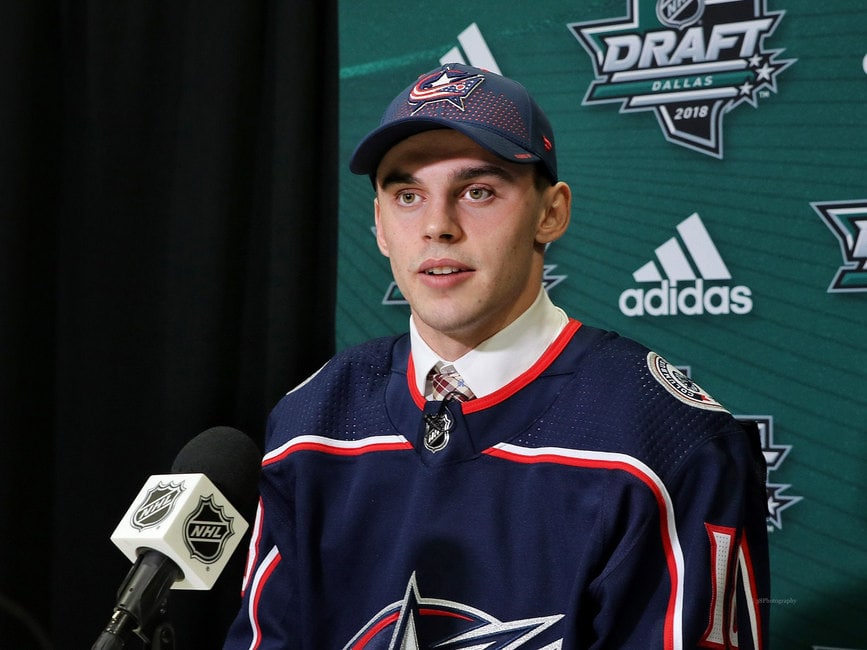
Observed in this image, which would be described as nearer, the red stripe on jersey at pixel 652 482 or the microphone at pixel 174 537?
the microphone at pixel 174 537

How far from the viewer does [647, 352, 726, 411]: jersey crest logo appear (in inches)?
39.5

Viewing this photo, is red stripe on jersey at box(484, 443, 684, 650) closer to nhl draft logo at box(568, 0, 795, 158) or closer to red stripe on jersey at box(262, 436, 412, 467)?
red stripe on jersey at box(262, 436, 412, 467)

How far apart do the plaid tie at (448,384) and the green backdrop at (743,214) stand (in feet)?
1.81

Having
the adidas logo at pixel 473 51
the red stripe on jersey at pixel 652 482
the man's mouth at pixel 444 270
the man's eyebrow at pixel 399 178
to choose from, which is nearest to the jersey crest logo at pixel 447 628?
the red stripe on jersey at pixel 652 482

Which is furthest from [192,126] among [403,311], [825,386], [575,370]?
[825,386]

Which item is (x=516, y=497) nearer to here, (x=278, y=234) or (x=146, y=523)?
(x=146, y=523)

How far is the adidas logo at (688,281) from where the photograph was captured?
1.49m

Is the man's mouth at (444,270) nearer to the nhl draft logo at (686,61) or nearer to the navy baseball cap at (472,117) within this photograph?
the navy baseball cap at (472,117)

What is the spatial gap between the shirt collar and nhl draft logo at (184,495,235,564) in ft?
0.98

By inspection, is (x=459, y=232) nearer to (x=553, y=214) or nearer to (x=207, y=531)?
(x=553, y=214)

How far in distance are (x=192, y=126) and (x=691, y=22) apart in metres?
0.94

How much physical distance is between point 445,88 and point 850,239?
72 cm

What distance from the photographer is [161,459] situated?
1.84m

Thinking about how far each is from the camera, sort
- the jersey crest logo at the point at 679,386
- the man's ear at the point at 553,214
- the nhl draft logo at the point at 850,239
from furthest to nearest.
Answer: the nhl draft logo at the point at 850,239 < the man's ear at the point at 553,214 < the jersey crest logo at the point at 679,386
